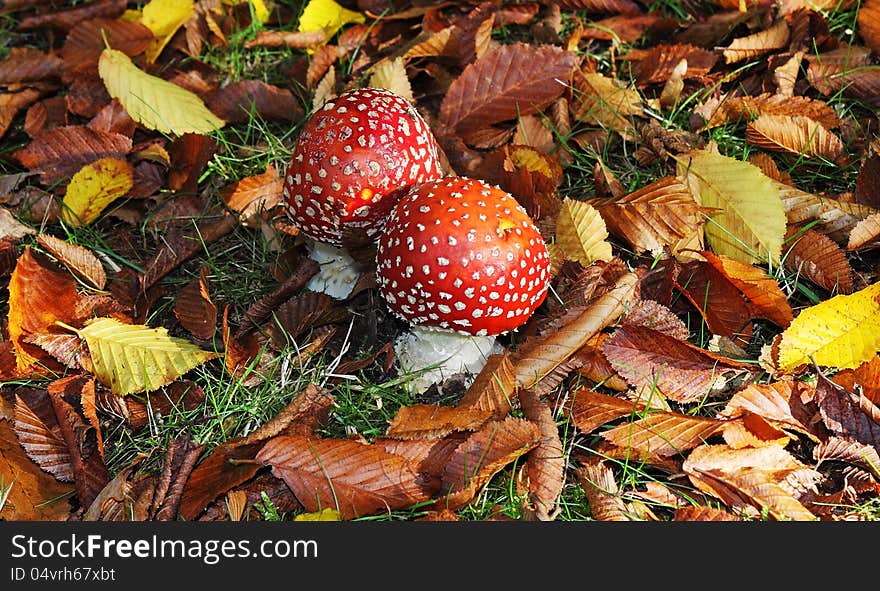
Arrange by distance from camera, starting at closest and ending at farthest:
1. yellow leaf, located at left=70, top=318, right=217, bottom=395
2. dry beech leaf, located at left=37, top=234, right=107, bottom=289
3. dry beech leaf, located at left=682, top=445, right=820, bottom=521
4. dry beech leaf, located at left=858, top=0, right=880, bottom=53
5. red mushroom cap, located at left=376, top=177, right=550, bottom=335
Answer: dry beech leaf, located at left=682, top=445, right=820, bottom=521 < red mushroom cap, located at left=376, top=177, right=550, bottom=335 < yellow leaf, located at left=70, top=318, right=217, bottom=395 < dry beech leaf, located at left=37, top=234, right=107, bottom=289 < dry beech leaf, located at left=858, top=0, right=880, bottom=53

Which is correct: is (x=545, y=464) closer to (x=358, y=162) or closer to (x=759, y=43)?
(x=358, y=162)

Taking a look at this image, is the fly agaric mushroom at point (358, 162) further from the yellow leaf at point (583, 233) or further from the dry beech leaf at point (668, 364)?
the dry beech leaf at point (668, 364)

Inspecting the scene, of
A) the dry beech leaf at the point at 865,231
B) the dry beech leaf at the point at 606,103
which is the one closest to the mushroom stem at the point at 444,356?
the dry beech leaf at the point at 606,103

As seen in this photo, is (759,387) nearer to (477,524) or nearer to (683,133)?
(477,524)

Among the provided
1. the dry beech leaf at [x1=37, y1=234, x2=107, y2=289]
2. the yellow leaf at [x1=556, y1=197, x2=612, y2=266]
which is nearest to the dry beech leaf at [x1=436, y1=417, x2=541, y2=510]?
the yellow leaf at [x1=556, y1=197, x2=612, y2=266]

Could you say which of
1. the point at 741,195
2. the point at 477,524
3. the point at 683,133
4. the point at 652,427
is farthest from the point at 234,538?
the point at 683,133

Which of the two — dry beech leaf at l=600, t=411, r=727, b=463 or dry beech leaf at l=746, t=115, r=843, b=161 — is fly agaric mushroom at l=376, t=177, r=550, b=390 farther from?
dry beech leaf at l=746, t=115, r=843, b=161
